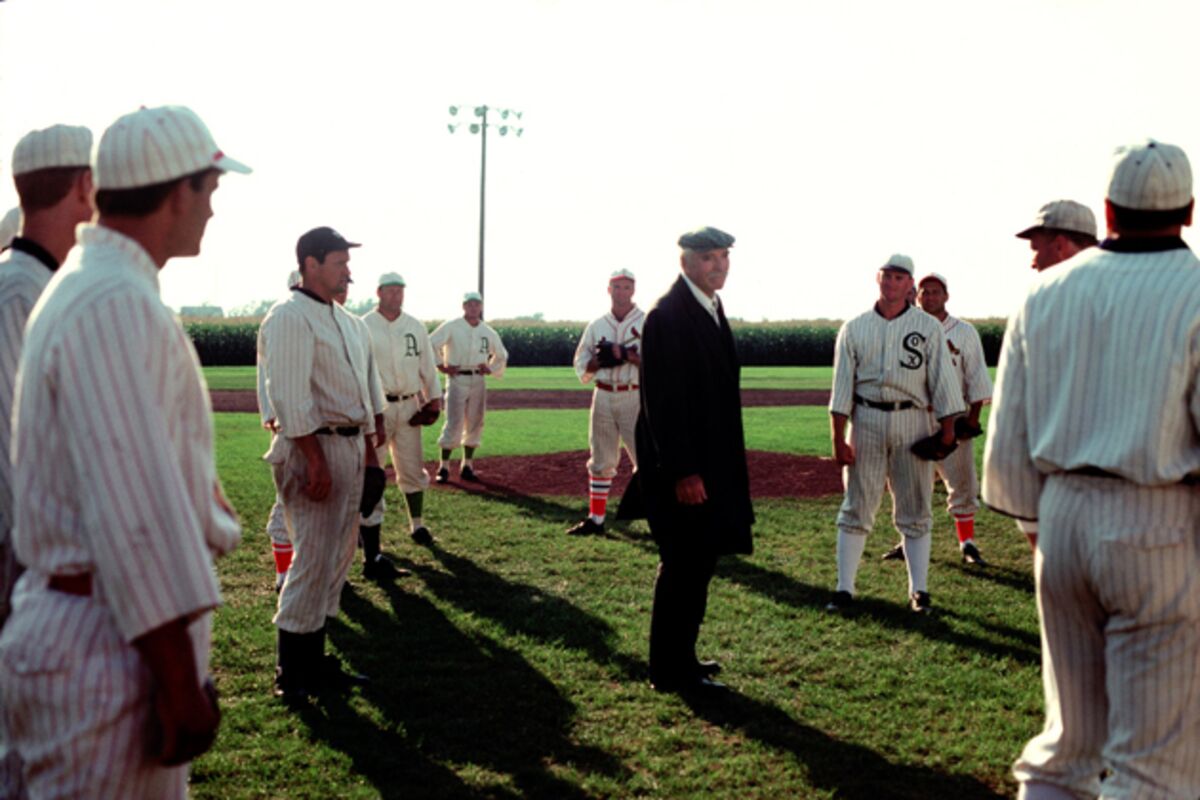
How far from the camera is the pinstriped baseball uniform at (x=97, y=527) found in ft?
6.86

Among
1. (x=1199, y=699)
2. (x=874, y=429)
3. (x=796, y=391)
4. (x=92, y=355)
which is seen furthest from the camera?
(x=796, y=391)

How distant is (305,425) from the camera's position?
5.55 metres

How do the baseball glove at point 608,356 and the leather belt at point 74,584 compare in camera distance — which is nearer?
the leather belt at point 74,584

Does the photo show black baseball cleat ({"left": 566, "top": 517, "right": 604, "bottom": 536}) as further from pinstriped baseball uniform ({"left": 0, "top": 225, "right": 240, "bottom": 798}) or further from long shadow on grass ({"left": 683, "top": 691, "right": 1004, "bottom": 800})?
pinstriped baseball uniform ({"left": 0, "top": 225, "right": 240, "bottom": 798})

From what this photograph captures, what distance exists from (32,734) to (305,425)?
11.2 feet

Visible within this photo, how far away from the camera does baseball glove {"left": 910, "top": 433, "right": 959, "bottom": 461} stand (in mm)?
7371

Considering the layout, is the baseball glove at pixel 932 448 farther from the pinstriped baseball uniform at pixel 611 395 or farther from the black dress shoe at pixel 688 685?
the pinstriped baseball uniform at pixel 611 395

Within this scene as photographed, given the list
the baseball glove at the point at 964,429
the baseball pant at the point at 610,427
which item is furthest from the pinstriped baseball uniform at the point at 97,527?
the baseball pant at the point at 610,427

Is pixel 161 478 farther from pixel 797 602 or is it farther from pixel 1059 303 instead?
pixel 797 602

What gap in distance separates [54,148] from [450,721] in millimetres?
3298

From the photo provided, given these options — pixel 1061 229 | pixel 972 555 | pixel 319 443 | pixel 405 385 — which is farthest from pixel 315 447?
pixel 972 555

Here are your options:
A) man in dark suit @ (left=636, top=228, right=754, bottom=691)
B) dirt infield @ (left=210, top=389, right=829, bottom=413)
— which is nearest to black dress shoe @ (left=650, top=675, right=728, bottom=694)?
man in dark suit @ (left=636, top=228, right=754, bottom=691)

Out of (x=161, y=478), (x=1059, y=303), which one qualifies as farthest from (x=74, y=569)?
(x=1059, y=303)

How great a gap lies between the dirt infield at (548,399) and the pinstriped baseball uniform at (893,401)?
20215 millimetres
